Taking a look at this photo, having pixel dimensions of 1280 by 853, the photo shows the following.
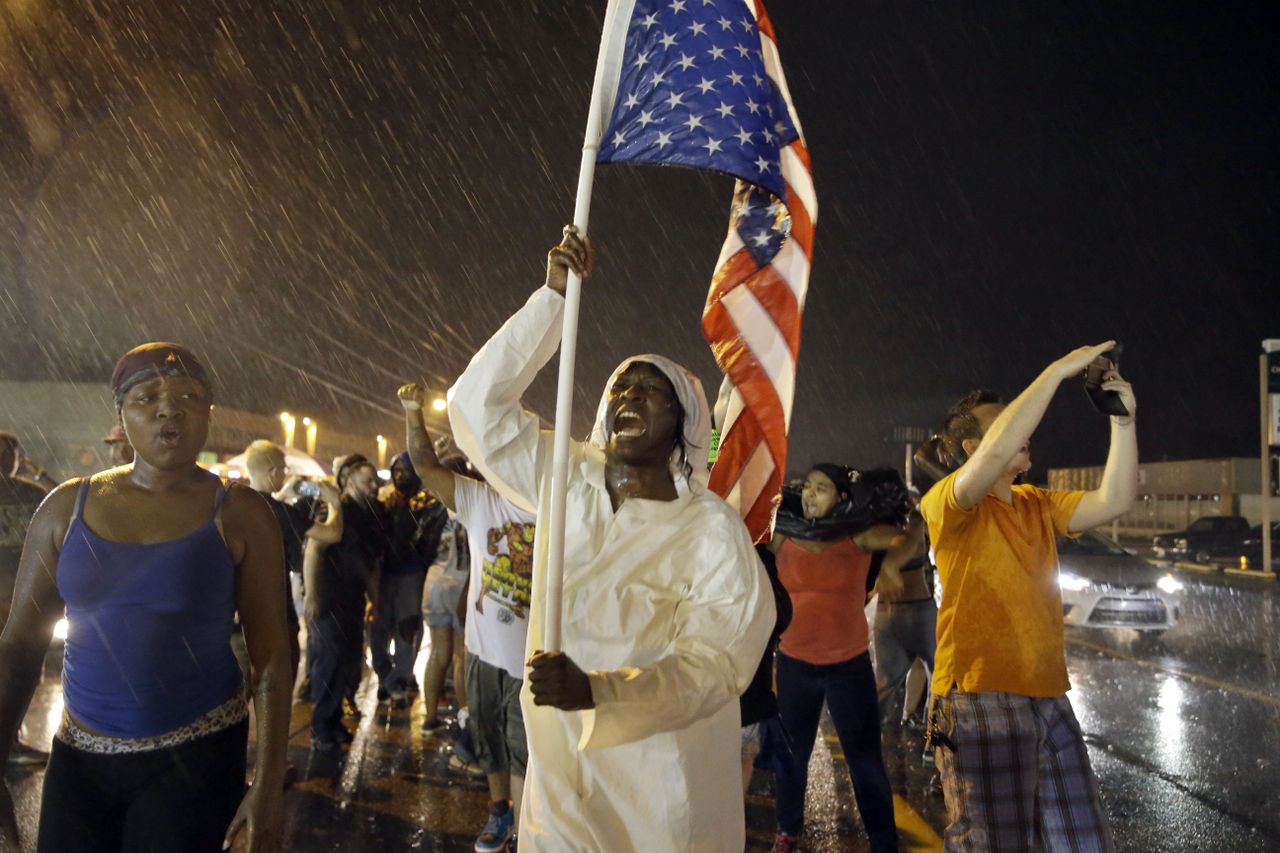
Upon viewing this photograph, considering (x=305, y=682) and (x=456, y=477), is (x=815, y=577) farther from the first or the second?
(x=305, y=682)

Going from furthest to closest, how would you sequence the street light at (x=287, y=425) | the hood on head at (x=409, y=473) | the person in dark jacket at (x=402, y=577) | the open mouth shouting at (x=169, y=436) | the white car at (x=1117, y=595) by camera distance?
the street light at (x=287, y=425) → the white car at (x=1117, y=595) → the person in dark jacket at (x=402, y=577) → the hood on head at (x=409, y=473) → the open mouth shouting at (x=169, y=436)

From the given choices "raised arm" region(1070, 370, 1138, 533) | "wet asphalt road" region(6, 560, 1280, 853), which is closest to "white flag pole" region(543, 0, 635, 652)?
"raised arm" region(1070, 370, 1138, 533)

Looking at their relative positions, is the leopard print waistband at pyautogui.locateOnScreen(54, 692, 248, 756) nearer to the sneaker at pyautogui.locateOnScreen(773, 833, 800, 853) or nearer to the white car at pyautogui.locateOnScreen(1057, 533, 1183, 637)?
the sneaker at pyautogui.locateOnScreen(773, 833, 800, 853)

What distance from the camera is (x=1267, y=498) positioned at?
87.6ft

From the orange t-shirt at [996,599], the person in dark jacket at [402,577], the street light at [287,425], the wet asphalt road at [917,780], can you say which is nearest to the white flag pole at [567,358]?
the orange t-shirt at [996,599]

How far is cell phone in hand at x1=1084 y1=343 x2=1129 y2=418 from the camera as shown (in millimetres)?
3635

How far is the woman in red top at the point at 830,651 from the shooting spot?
4762mm

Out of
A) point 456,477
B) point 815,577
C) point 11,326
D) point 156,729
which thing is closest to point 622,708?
point 156,729

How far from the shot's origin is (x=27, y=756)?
6.43m

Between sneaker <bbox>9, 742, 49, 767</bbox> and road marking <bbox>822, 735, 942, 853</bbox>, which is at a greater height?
sneaker <bbox>9, 742, 49, 767</bbox>

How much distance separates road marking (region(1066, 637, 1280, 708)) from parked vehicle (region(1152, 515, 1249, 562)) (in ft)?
74.5

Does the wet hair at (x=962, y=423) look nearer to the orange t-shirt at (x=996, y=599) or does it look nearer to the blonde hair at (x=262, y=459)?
the orange t-shirt at (x=996, y=599)

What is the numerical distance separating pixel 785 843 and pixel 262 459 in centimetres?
391

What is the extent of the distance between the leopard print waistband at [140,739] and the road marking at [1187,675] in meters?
9.32
